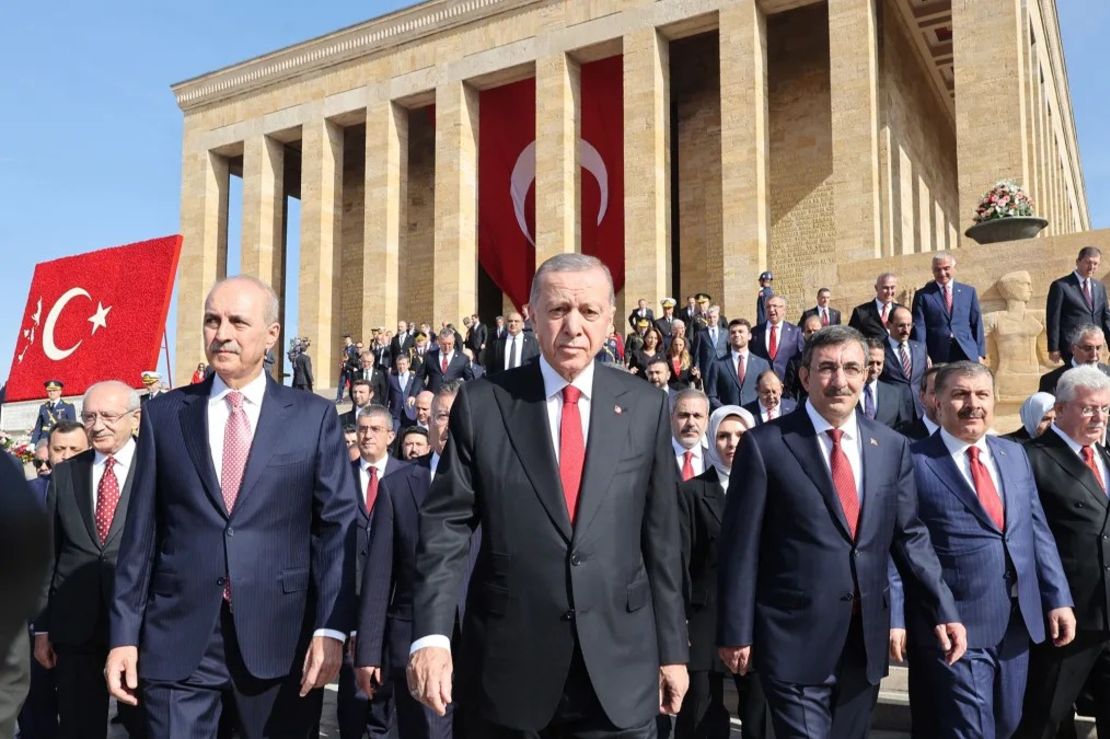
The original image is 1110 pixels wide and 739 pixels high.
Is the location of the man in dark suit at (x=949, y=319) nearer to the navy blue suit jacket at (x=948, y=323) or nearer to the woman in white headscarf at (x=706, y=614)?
the navy blue suit jacket at (x=948, y=323)

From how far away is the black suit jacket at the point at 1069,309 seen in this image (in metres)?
8.93

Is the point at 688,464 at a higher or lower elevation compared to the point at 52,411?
lower

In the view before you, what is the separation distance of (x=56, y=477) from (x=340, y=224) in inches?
944

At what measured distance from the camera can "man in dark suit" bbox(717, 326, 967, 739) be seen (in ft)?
11.1

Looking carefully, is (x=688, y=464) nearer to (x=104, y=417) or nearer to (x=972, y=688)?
(x=972, y=688)

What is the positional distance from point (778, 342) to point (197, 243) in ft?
75.4

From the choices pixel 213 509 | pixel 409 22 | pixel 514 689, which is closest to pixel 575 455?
pixel 514 689

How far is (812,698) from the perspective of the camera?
11.1ft

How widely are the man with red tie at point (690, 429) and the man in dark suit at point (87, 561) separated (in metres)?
2.77

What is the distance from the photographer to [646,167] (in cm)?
2191

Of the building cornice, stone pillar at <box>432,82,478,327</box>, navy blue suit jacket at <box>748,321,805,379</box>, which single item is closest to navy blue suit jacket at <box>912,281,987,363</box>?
navy blue suit jacket at <box>748,321,805,379</box>

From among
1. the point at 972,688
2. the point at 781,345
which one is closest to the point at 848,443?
the point at 972,688

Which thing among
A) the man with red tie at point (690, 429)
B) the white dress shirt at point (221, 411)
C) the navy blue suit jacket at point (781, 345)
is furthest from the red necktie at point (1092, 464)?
the navy blue suit jacket at point (781, 345)

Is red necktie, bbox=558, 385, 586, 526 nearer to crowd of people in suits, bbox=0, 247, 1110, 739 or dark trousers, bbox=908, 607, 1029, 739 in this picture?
crowd of people in suits, bbox=0, 247, 1110, 739
